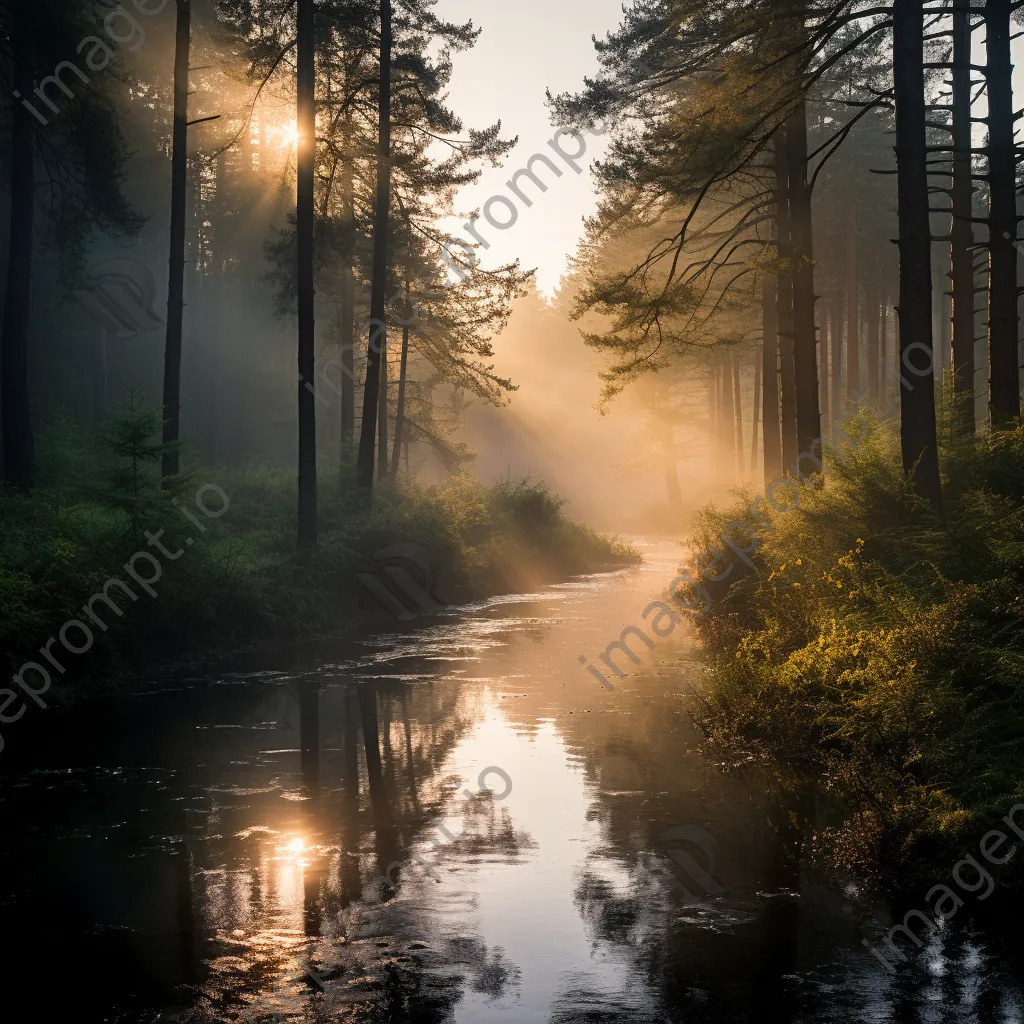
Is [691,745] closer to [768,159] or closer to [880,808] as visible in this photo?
[880,808]

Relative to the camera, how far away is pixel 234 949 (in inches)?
250

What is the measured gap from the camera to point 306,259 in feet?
73.5

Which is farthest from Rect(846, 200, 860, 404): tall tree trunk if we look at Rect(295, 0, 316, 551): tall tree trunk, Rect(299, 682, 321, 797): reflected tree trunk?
Rect(299, 682, 321, 797): reflected tree trunk

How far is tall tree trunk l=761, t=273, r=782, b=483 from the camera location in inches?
1255

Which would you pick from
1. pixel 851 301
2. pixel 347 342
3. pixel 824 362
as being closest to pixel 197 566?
pixel 347 342

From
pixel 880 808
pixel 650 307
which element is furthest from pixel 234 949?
pixel 650 307

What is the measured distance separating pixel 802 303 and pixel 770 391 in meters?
12.0

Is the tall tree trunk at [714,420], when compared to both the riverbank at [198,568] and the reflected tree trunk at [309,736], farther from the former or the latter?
the reflected tree trunk at [309,736]

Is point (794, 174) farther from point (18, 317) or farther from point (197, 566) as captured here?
point (18, 317)

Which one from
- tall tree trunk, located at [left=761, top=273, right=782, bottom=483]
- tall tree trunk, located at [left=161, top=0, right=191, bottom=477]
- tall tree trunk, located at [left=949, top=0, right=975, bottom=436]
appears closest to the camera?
tall tree trunk, located at [left=949, top=0, right=975, bottom=436]

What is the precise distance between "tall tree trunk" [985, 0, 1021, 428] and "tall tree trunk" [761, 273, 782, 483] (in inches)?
511

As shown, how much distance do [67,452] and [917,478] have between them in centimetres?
2197

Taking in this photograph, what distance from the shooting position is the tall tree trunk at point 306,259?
22234 mm

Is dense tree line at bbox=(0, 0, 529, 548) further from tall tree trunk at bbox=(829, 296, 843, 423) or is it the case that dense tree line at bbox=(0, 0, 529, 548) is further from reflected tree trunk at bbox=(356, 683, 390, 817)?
tall tree trunk at bbox=(829, 296, 843, 423)
